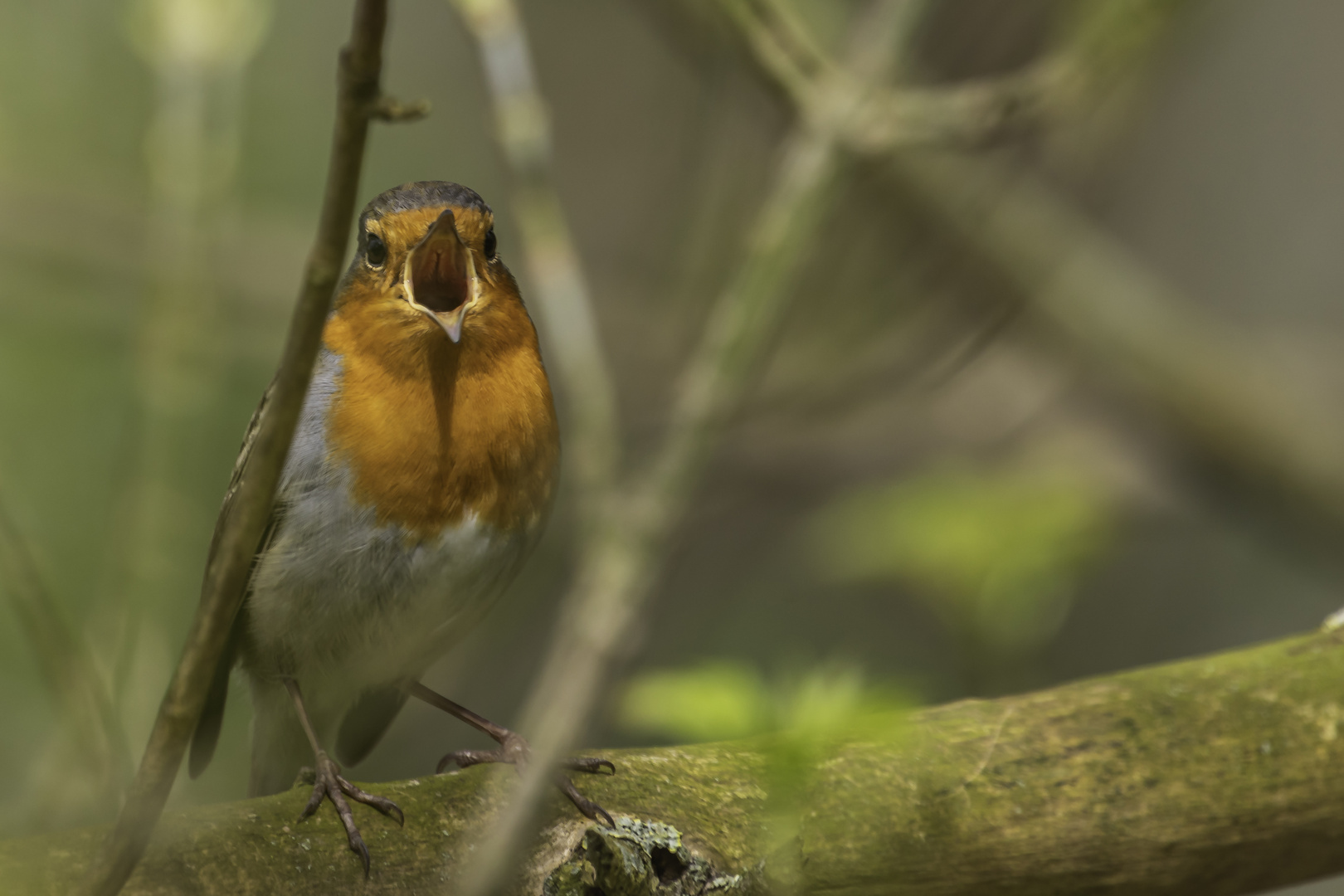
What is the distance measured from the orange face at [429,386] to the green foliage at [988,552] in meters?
1.10

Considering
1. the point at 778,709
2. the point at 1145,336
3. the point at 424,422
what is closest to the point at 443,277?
Answer: the point at 424,422

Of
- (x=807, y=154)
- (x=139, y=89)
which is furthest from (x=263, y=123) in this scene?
(x=807, y=154)

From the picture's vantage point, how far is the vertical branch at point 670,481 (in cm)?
115

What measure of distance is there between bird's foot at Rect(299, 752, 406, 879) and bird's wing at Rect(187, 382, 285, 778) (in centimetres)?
49

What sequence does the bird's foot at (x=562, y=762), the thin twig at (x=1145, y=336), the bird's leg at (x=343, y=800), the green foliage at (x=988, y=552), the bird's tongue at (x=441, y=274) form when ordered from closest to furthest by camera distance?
the bird's leg at (x=343, y=800)
the bird's foot at (x=562, y=762)
the bird's tongue at (x=441, y=274)
the green foliage at (x=988, y=552)
the thin twig at (x=1145, y=336)

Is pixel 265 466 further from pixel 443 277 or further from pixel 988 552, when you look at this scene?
pixel 988 552

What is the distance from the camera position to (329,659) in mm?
3020

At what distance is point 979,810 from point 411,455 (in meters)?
1.30

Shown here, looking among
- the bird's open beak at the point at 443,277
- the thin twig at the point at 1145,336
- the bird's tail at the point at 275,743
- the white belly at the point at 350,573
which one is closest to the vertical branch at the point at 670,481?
the bird's open beak at the point at 443,277

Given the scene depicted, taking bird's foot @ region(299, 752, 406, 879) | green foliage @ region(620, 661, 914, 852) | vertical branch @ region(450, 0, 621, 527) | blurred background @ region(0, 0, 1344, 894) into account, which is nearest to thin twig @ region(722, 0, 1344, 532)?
blurred background @ region(0, 0, 1344, 894)

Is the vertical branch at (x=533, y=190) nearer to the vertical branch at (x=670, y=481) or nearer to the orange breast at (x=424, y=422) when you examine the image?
the orange breast at (x=424, y=422)

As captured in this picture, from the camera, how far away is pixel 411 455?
8.70ft

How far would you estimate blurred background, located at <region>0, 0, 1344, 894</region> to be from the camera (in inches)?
134

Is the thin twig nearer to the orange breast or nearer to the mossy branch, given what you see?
the mossy branch
